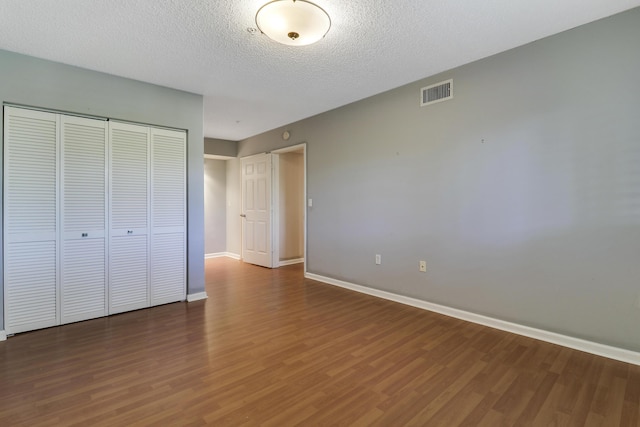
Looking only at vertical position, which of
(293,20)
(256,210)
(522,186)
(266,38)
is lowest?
(256,210)

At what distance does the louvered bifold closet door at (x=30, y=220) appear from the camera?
2.71 m

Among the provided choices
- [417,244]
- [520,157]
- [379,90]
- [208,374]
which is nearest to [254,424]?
[208,374]

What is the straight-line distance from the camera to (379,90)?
12.1ft

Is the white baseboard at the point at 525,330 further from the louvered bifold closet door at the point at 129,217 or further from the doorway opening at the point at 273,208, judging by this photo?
the louvered bifold closet door at the point at 129,217

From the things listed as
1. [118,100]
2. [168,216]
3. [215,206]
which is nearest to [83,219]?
[168,216]

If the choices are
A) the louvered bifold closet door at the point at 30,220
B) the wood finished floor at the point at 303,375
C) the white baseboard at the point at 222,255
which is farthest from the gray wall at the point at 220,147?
the wood finished floor at the point at 303,375

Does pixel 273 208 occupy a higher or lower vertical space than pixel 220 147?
lower

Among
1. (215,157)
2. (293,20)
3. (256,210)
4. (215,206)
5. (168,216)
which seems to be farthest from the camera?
(215,206)

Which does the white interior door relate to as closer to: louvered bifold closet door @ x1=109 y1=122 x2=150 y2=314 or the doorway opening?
the doorway opening

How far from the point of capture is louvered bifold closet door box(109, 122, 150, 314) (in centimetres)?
323

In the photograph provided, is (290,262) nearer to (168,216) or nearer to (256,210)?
(256,210)

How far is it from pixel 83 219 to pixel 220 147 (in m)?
3.48

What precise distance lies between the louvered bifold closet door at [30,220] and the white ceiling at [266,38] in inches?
26.6

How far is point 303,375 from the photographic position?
207 cm
